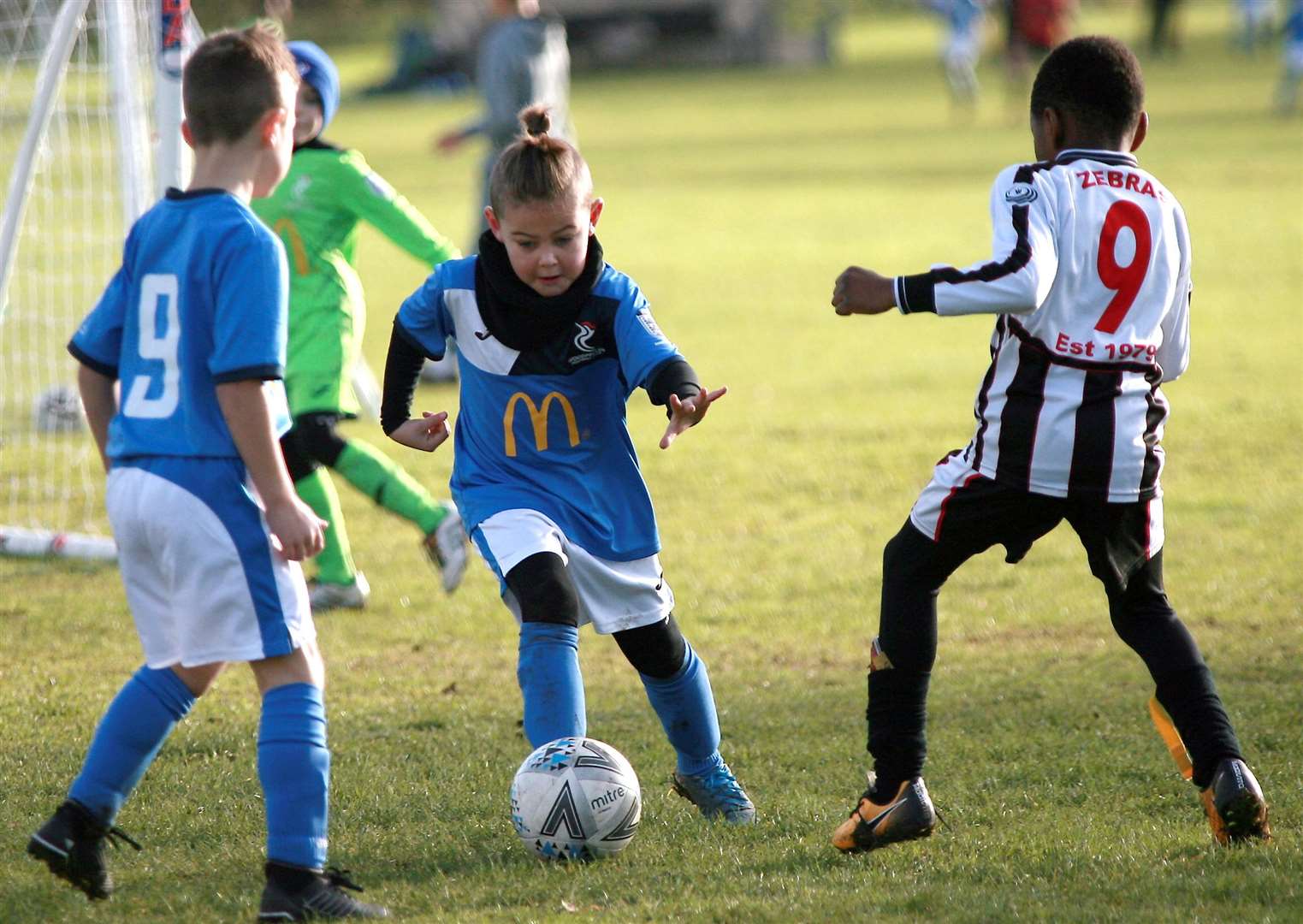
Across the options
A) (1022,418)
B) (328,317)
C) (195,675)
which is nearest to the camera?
(195,675)

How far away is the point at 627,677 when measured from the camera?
5520mm

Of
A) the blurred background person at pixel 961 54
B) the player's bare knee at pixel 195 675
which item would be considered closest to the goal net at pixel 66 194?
the player's bare knee at pixel 195 675

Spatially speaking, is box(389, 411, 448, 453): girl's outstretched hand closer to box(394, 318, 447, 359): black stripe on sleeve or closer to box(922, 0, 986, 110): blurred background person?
box(394, 318, 447, 359): black stripe on sleeve

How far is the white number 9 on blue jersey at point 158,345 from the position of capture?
3.21 metres

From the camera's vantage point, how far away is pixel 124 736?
3.32 meters

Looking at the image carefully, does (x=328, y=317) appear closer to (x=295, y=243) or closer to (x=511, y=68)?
(x=295, y=243)

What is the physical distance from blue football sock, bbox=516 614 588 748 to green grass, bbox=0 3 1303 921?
30 centimetres

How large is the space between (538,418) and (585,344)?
21 centimetres

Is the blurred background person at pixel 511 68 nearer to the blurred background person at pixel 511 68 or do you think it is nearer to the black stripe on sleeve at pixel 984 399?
the blurred background person at pixel 511 68

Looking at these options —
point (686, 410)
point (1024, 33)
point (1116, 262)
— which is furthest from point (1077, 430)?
point (1024, 33)

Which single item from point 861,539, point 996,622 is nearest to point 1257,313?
point 861,539

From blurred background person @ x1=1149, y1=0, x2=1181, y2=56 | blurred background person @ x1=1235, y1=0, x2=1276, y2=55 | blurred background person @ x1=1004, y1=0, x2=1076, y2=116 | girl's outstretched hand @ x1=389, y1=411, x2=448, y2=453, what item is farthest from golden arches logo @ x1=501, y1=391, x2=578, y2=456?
blurred background person @ x1=1235, y1=0, x2=1276, y2=55

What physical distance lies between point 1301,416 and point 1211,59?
31053 mm

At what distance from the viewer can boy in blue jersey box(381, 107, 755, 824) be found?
375 centimetres
